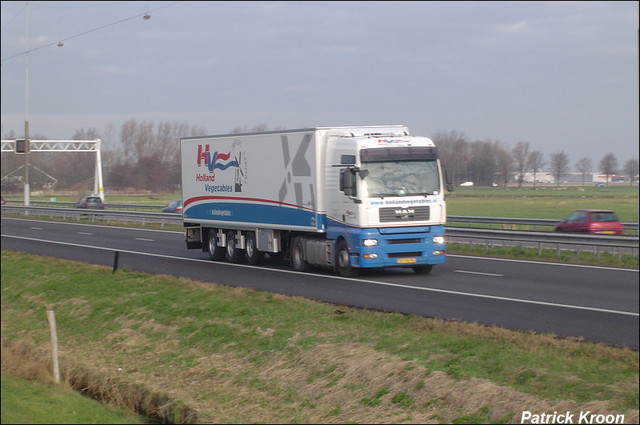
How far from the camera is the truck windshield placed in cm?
1944

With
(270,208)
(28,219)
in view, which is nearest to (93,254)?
(270,208)

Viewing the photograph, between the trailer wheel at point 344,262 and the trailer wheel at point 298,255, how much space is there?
1.62m

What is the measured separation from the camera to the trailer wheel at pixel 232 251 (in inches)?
989

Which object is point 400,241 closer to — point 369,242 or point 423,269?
point 369,242

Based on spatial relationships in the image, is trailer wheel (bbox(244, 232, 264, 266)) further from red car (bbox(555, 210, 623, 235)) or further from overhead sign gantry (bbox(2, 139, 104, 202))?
overhead sign gantry (bbox(2, 139, 104, 202))

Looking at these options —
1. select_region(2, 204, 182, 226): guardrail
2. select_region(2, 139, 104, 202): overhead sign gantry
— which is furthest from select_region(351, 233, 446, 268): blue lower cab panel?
select_region(2, 139, 104, 202): overhead sign gantry

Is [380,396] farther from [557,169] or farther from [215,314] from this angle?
[557,169]

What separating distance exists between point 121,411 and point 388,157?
1005cm

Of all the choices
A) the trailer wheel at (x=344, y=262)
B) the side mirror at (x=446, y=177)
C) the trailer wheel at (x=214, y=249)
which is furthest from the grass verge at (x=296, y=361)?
the trailer wheel at (x=214, y=249)

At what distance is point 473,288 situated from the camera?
56.9 ft

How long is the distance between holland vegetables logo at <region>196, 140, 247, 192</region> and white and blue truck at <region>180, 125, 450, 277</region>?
0.06 metres

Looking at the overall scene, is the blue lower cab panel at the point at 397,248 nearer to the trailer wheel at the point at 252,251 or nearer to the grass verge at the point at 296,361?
the grass verge at the point at 296,361

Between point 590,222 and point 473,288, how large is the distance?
41.6ft

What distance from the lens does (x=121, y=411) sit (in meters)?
12.0
